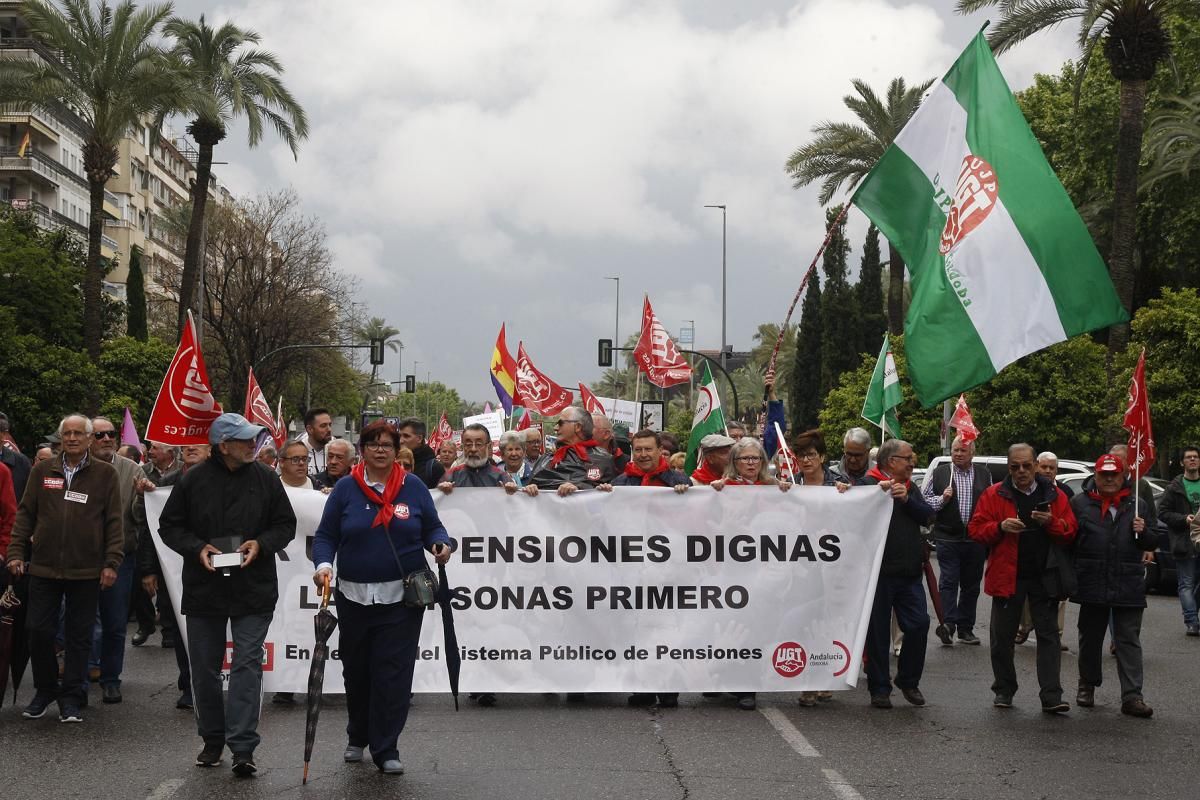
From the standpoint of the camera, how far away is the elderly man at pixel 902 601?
415 inches

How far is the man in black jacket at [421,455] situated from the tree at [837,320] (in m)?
56.1

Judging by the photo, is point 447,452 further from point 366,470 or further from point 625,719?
point 366,470

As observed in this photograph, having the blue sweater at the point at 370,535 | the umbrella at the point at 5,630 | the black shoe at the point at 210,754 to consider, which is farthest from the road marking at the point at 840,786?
the umbrella at the point at 5,630

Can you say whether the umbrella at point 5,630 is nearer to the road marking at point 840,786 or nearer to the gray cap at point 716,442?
the gray cap at point 716,442

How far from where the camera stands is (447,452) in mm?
16312

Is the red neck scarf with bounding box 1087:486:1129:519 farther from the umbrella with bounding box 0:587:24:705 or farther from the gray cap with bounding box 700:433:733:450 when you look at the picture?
the umbrella with bounding box 0:587:24:705

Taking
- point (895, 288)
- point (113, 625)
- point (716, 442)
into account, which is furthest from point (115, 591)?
point (895, 288)

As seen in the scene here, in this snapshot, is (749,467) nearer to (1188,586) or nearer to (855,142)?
(1188,586)

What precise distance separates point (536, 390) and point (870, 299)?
41.2m

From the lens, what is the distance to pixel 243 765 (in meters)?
7.96

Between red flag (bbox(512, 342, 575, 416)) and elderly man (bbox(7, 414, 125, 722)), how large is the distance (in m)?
21.2

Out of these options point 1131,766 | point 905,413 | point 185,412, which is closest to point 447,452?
point 185,412

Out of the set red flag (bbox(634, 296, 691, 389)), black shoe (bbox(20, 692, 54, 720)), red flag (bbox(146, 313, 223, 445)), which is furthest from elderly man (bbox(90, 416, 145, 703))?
red flag (bbox(634, 296, 691, 389))

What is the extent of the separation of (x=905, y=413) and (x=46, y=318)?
24295mm
